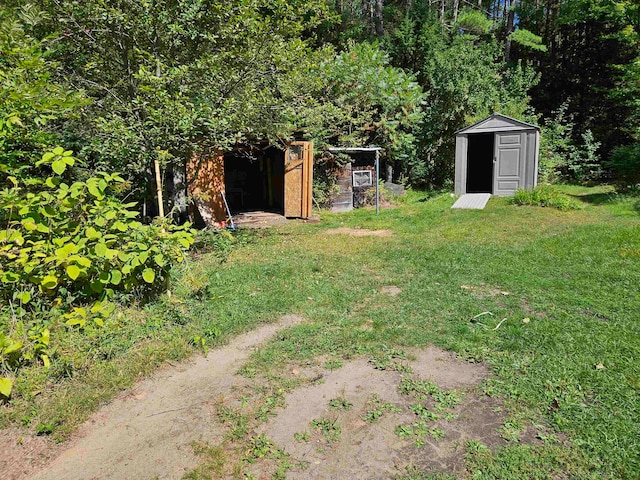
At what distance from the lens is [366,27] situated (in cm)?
1811

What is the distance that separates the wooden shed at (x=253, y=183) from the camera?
8.84 m

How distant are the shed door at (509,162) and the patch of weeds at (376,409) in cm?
1054

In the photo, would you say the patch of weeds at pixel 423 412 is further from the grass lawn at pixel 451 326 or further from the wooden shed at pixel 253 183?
the wooden shed at pixel 253 183

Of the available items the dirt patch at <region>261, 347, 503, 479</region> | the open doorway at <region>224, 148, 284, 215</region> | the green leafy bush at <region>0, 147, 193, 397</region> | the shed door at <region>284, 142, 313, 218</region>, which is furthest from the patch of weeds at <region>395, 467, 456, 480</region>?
the open doorway at <region>224, 148, 284, 215</region>

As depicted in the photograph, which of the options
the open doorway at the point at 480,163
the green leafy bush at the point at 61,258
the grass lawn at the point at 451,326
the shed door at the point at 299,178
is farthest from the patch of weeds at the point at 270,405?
the open doorway at the point at 480,163

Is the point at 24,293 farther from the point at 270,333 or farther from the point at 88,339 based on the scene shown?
the point at 270,333

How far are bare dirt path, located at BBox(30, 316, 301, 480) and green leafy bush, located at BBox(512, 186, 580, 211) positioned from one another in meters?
8.42

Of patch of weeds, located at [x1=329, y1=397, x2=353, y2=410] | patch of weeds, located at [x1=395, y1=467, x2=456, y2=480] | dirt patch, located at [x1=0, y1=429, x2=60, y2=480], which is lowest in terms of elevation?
dirt patch, located at [x1=0, y1=429, x2=60, y2=480]

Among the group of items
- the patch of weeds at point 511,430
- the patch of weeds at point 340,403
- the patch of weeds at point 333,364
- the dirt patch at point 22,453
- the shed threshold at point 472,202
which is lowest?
the dirt patch at point 22,453

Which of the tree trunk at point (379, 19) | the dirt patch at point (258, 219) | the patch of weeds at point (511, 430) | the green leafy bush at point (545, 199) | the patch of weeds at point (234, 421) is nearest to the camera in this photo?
the patch of weeds at point (511, 430)

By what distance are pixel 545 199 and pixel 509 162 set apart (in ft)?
7.94

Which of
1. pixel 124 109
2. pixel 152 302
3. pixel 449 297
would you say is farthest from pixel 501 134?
pixel 152 302

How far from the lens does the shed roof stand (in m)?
11.5

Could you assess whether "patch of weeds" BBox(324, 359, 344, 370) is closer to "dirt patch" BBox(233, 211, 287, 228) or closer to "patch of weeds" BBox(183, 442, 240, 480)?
"patch of weeds" BBox(183, 442, 240, 480)
